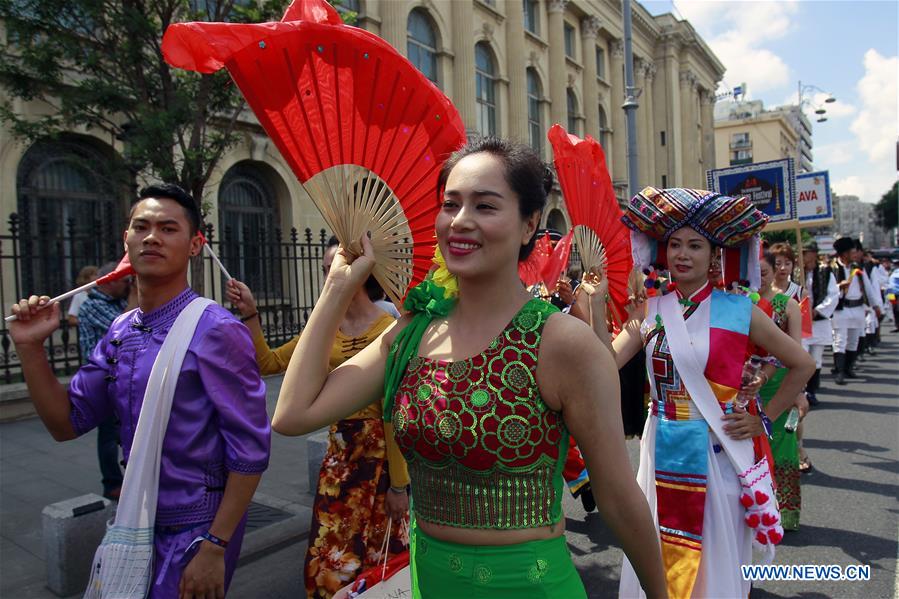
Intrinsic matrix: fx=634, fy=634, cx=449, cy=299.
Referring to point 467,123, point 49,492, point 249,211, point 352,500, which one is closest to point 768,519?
point 352,500

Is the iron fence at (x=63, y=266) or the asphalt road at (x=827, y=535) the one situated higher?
the iron fence at (x=63, y=266)

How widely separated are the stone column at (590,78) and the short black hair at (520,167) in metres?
29.3

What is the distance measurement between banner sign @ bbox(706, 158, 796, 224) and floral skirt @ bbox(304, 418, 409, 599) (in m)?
6.31

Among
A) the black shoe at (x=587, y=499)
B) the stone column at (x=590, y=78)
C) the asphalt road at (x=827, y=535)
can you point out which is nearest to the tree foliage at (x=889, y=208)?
the stone column at (x=590, y=78)

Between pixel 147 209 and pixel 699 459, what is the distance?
101 inches

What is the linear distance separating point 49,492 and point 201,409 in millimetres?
4589

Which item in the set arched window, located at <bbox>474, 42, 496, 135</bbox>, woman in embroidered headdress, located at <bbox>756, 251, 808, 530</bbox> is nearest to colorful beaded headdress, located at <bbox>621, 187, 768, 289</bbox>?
woman in embroidered headdress, located at <bbox>756, 251, 808, 530</bbox>

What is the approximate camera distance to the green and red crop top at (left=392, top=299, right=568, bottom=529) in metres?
1.52

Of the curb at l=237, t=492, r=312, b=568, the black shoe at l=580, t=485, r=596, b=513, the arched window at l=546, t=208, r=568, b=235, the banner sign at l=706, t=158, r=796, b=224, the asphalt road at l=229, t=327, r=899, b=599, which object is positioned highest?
the arched window at l=546, t=208, r=568, b=235

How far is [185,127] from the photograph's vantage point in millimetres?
5648

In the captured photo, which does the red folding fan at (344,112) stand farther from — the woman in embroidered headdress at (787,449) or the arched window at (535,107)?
the arched window at (535,107)

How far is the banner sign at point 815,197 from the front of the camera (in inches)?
408

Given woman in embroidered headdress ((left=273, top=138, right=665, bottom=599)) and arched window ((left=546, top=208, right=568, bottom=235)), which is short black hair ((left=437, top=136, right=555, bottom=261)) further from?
arched window ((left=546, top=208, right=568, bottom=235))

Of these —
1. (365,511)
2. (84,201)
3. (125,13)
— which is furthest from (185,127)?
(84,201)
